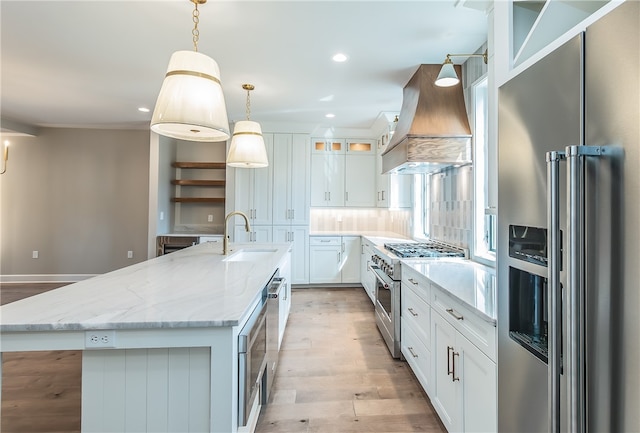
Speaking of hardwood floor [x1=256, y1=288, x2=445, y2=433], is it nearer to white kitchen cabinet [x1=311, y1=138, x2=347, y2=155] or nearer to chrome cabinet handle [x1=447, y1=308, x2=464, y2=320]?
chrome cabinet handle [x1=447, y1=308, x2=464, y2=320]

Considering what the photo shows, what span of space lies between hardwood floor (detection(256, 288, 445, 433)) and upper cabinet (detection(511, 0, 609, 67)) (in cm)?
212

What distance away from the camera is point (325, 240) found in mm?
5445

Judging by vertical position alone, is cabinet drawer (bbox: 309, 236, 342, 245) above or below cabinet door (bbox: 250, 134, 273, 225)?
below

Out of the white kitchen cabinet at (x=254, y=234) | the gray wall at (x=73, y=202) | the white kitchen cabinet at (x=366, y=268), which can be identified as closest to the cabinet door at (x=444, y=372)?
→ the white kitchen cabinet at (x=366, y=268)

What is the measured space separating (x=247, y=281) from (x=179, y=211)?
4.76 meters

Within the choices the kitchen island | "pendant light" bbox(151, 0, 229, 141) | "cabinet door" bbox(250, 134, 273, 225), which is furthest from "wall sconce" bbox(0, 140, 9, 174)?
the kitchen island

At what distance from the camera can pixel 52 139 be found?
5781 mm

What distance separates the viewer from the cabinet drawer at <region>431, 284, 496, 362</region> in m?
1.38

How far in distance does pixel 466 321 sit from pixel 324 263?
3.91 metres

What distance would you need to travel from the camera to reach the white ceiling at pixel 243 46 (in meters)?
2.31

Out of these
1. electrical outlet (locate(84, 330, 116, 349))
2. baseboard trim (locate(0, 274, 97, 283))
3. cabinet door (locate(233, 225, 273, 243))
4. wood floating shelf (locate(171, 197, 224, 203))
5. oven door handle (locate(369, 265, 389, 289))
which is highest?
wood floating shelf (locate(171, 197, 224, 203))

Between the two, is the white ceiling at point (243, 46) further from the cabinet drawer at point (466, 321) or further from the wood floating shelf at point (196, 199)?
the cabinet drawer at point (466, 321)

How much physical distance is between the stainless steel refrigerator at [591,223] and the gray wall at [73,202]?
6439 mm

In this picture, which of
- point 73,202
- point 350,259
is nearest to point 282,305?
point 350,259
